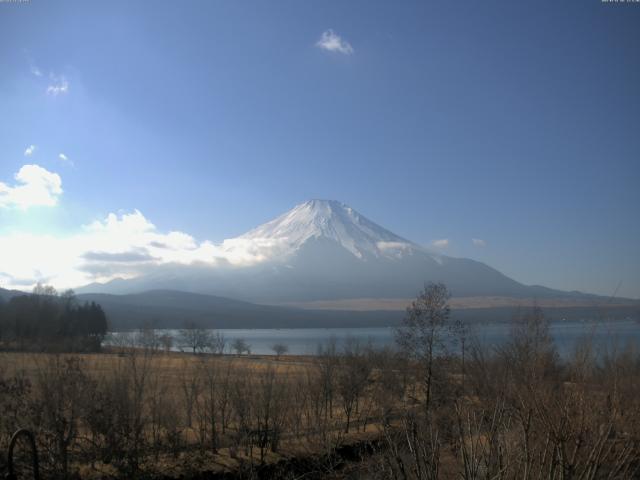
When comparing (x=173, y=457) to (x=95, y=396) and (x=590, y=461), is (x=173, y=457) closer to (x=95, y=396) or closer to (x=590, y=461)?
(x=95, y=396)

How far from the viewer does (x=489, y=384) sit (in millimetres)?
15094

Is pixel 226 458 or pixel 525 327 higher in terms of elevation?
pixel 525 327

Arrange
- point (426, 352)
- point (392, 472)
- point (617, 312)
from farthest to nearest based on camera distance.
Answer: point (426, 352) < point (617, 312) < point (392, 472)

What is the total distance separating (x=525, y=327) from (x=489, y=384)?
8386 mm

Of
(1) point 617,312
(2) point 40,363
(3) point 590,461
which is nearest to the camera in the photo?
(3) point 590,461

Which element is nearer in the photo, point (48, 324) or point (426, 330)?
point (48, 324)

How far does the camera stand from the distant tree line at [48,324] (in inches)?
655

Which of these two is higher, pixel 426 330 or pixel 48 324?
pixel 48 324

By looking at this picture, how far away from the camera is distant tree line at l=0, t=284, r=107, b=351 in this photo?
16625mm

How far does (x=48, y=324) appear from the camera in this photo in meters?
24.6

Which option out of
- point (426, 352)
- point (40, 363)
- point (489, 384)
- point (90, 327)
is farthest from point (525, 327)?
point (90, 327)

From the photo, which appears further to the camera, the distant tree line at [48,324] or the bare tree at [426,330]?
the bare tree at [426,330]

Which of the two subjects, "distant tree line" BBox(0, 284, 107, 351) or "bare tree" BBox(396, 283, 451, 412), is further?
"bare tree" BBox(396, 283, 451, 412)

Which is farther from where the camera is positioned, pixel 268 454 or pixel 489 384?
pixel 268 454
